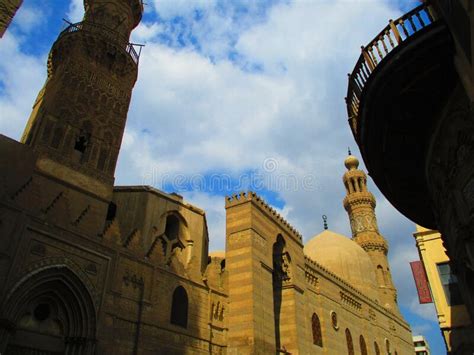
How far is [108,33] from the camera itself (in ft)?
56.8

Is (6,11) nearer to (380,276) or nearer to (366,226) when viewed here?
(380,276)

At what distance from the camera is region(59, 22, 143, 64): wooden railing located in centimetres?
1672

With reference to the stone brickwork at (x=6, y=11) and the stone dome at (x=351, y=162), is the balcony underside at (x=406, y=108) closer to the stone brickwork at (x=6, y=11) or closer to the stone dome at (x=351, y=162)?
the stone brickwork at (x=6, y=11)

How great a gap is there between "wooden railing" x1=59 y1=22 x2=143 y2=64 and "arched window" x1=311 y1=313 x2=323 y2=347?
15.4 meters

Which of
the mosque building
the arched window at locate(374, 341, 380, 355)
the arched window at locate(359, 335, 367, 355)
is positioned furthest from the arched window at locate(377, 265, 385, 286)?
the mosque building

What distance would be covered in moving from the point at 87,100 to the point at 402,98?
12302 mm

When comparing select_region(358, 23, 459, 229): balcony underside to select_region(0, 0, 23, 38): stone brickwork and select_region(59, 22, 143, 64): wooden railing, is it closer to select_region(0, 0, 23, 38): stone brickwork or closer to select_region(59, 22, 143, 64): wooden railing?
select_region(0, 0, 23, 38): stone brickwork

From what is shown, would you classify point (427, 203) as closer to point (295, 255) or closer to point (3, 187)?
point (3, 187)

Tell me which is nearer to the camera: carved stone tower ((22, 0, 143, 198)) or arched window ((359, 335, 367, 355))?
carved stone tower ((22, 0, 143, 198))

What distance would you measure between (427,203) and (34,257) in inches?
390

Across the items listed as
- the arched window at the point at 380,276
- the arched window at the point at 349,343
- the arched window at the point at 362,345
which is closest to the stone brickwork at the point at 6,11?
the arched window at the point at 349,343

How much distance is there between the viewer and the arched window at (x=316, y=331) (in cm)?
Result: 1946

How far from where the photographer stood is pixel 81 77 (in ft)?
50.7

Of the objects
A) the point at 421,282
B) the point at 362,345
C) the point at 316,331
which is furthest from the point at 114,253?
the point at 362,345
